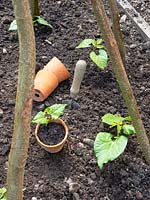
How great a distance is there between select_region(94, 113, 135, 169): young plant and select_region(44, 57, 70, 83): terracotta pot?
0.33 metres

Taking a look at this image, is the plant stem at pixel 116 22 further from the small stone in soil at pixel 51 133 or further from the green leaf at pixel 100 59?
the small stone in soil at pixel 51 133

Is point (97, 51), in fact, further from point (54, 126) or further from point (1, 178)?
point (1, 178)

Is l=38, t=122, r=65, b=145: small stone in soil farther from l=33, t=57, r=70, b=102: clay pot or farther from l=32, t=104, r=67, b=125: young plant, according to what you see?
l=33, t=57, r=70, b=102: clay pot

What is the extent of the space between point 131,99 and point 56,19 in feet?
3.00

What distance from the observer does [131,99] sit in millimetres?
1669

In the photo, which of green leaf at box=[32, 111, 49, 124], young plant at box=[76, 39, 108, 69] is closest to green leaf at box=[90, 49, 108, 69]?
young plant at box=[76, 39, 108, 69]

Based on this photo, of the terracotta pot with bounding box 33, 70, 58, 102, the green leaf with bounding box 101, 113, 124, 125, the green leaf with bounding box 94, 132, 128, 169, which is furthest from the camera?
the terracotta pot with bounding box 33, 70, 58, 102

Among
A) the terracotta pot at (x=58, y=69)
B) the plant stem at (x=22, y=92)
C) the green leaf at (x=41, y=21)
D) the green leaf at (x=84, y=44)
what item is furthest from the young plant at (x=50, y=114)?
the green leaf at (x=41, y=21)

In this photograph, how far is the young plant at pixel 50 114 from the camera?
176cm

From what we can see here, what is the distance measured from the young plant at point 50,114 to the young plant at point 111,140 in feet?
0.51

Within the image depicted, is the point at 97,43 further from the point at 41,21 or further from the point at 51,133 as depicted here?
the point at 51,133

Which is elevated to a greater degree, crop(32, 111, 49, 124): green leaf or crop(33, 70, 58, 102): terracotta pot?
crop(32, 111, 49, 124): green leaf

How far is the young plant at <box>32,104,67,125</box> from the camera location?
1.76 meters

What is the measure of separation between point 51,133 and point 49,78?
0.30m
